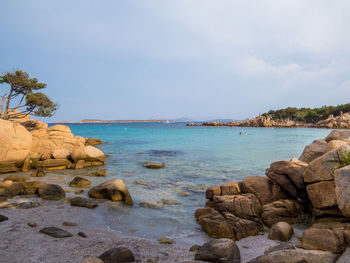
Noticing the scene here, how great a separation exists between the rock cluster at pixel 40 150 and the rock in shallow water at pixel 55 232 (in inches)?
455

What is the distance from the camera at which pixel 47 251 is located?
5.30 m

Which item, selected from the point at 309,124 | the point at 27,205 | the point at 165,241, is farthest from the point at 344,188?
the point at 309,124

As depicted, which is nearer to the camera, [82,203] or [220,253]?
[220,253]

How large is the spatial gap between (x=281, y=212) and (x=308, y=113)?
10853 cm

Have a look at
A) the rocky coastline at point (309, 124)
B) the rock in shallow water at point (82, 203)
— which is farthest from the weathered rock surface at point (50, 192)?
the rocky coastline at point (309, 124)

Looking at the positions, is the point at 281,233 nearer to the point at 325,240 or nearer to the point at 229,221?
the point at 325,240

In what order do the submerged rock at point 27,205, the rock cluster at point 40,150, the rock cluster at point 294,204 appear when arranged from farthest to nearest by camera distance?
the rock cluster at point 40,150 → the submerged rock at point 27,205 → the rock cluster at point 294,204

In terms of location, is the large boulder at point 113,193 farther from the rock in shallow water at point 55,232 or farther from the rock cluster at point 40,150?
the rock cluster at point 40,150

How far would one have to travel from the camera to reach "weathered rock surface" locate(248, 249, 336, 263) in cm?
438

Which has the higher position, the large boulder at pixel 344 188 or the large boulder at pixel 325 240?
the large boulder at pixel 344 188

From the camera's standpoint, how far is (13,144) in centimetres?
1515

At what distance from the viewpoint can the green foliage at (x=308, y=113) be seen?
90188 mm

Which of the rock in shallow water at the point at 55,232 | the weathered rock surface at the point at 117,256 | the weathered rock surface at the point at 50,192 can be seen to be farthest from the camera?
the weathered rock surface at the point at 50,192

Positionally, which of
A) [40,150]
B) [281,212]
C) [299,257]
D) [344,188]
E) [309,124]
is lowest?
[281,212]
